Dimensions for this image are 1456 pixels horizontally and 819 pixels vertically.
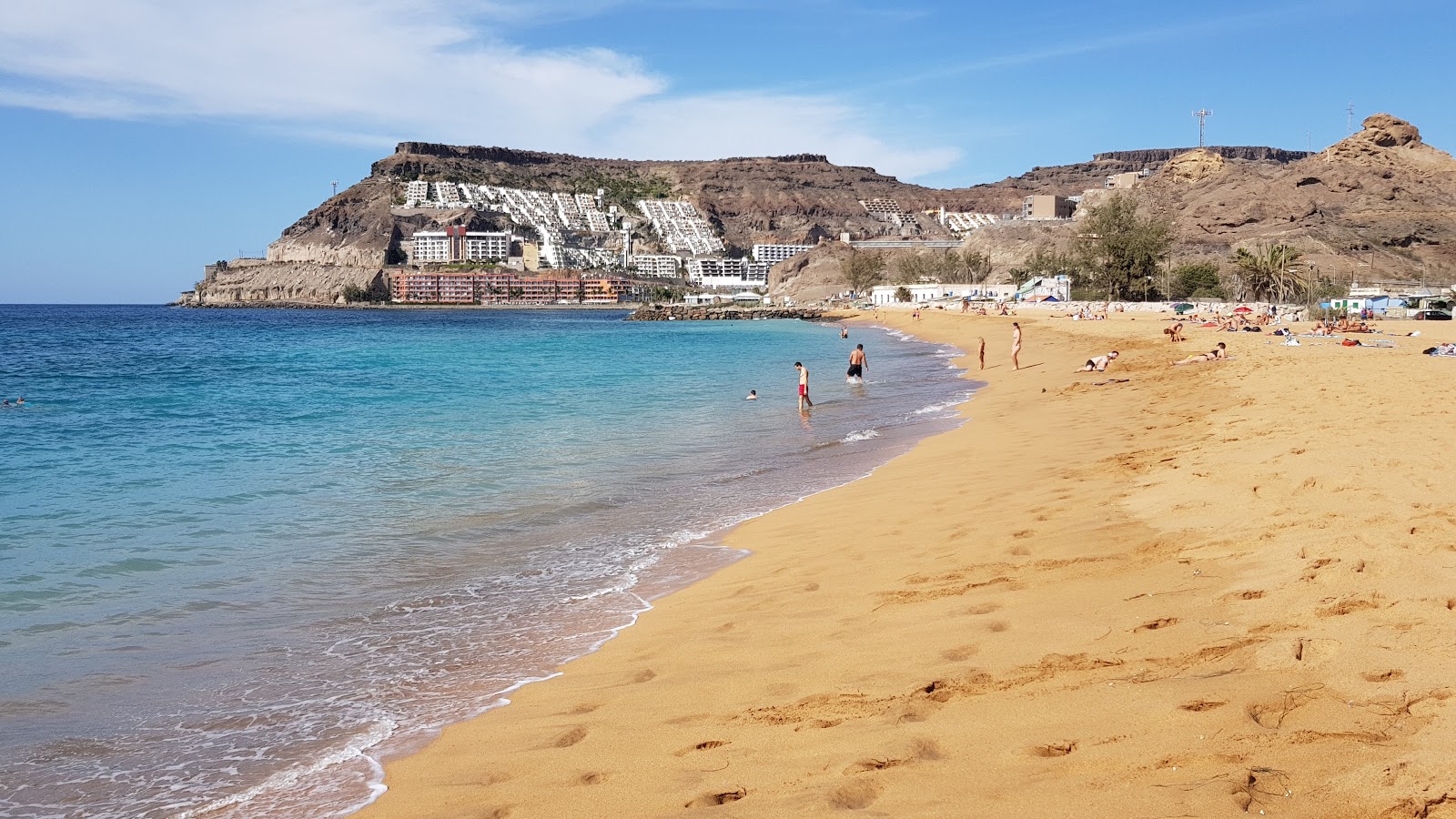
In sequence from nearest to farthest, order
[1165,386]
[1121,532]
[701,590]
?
1. [1121,532]
2. [701,590]
3. [1165,386]

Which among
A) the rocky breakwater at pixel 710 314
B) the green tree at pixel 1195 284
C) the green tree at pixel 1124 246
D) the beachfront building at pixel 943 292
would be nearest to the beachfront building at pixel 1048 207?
the beachfront building at pixel 943 292

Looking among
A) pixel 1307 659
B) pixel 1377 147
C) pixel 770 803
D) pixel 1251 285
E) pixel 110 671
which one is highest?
pixel 1377 147

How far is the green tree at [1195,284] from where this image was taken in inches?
3000

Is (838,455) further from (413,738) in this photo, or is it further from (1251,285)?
(1251,285)

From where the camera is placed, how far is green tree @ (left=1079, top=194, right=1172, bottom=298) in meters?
71.5

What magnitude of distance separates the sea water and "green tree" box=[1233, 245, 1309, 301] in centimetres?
4711

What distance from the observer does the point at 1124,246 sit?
2832 inches

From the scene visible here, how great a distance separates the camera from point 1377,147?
5266 inches

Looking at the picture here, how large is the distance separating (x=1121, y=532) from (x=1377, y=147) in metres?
161

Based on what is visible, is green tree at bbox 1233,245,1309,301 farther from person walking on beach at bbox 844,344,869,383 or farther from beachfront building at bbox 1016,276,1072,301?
person walking on beach at bbox 844,344,869,383

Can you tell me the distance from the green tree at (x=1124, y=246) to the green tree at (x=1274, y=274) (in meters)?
7.13

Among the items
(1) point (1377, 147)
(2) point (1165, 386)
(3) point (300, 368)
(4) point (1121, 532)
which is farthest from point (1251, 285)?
(1) point (1377, 147)

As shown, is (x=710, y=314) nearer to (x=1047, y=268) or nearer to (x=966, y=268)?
(x=966, y=268)

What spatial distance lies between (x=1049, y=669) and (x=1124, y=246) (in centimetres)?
7482
